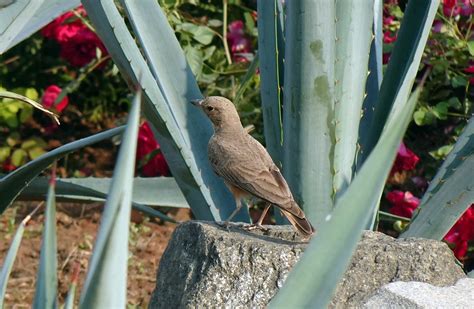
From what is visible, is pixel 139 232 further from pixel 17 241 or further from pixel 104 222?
pixel 104 222

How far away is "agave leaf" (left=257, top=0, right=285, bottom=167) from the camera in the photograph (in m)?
3.55

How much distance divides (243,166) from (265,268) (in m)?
0.71

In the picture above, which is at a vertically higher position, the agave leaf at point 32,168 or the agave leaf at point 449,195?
the agave leaf at point 32,168

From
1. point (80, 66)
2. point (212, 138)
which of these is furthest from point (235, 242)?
point (80, 66)

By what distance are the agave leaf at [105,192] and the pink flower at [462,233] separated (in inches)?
45.4

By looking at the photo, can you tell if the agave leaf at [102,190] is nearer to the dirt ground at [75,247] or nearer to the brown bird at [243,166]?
the brown bird at [243,166]

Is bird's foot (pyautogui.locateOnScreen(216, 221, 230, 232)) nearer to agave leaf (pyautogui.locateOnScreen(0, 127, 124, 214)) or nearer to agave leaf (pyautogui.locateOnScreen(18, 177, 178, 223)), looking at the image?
agave leaf (pyautogui.locateOnScreen(0, 127, 124, 214))

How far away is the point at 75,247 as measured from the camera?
202 inches

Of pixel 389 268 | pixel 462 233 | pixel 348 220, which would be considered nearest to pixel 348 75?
pixel 389 268

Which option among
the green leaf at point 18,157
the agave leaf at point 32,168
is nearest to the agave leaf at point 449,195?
the agave leaf at point 32,168

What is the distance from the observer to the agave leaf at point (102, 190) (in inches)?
145

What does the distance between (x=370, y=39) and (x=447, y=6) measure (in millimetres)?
1318

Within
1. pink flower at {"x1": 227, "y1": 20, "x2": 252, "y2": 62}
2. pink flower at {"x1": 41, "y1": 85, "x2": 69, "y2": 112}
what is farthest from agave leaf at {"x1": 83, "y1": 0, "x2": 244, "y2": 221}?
pink flower at {"x1": 41, "y1": 85, "x2": 69, "y2": 112}

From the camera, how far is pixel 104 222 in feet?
4.60
